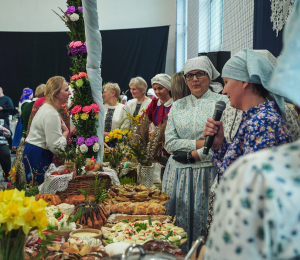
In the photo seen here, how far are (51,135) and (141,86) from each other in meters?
2.32

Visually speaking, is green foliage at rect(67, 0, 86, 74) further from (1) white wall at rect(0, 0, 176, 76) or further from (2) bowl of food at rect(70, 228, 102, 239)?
(1) white wall at rect(0, 0, 176, 76)

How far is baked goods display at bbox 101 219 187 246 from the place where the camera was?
166 centimetres

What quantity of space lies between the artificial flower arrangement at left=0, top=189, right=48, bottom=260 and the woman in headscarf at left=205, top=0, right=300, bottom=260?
0.62m

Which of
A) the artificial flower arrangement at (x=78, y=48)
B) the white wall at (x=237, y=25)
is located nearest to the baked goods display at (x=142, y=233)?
the artificial flower arrangement at (x=78, y=48)

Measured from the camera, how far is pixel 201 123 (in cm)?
226

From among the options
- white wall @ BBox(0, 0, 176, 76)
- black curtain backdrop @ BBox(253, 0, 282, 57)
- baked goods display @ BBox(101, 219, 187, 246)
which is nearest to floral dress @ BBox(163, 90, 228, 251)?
baked goods display @ BBox(101, 219, 187, 246)

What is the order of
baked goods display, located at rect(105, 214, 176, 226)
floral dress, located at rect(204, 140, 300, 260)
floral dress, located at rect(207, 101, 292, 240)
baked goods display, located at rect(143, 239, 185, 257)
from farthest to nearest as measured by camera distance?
baked goods display, located at rect(105, 214, 176, 226) → baked goods display, located at rect(143, 239, 185, 257) → floral dress, located at rect(207, 101, 292, 240) → floral dress, located at rect(204, 140, 300, 260)

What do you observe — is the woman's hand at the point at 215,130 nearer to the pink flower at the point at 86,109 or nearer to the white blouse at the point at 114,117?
the pink flower at the point at 86,109

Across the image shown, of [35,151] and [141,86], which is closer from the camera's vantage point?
[35,151]

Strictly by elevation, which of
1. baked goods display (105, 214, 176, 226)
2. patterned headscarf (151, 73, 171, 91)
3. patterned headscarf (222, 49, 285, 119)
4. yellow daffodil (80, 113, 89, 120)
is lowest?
baked goods display (105, 214, 176, 226)

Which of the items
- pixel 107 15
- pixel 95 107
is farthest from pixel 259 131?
pixel 107 15

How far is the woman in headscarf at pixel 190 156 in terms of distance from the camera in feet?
7.41

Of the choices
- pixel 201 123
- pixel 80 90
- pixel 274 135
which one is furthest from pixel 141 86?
pixel 274 135

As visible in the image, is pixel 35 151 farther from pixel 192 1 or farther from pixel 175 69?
pixel 175 69
